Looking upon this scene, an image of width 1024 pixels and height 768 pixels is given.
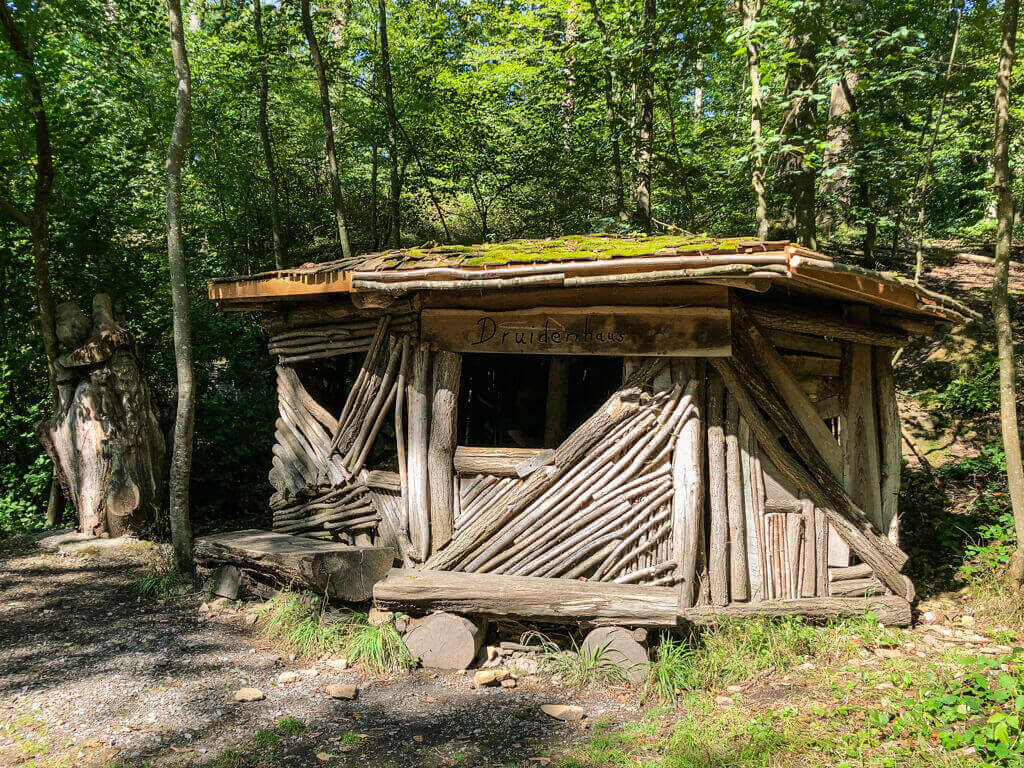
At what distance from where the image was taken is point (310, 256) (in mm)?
12336

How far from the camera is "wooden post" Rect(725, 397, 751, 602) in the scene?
476 centimetres

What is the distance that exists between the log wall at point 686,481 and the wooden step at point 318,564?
1.02 ft

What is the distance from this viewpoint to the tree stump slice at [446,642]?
471cm

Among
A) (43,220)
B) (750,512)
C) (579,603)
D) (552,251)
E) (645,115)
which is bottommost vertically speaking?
(579,603)

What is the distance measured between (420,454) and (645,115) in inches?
234

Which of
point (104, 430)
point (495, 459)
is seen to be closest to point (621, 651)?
point (495, 459)

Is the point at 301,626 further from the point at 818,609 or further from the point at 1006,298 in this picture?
the point at 1006,298

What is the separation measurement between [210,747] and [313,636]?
4.51 feet

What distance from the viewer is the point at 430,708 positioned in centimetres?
418

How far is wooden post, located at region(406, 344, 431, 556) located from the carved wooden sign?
27cm

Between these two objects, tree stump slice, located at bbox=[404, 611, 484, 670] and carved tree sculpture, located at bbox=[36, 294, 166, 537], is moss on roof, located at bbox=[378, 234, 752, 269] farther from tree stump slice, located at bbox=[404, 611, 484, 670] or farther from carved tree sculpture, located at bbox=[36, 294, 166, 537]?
carved tree sculpture, located at bbox=[36, 294, 166, 537]

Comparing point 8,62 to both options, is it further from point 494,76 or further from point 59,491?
point 494,76

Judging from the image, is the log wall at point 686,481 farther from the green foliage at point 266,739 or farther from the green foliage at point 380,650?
the green foliage at point 266,739

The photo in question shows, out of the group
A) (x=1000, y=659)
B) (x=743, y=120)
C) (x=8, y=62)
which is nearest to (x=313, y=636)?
(x=1000, y=659)
